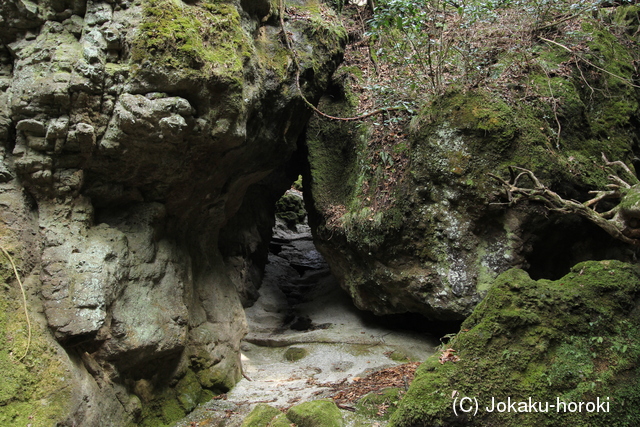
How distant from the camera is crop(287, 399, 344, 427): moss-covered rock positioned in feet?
13.7

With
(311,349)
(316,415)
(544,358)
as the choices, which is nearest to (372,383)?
(316,415)

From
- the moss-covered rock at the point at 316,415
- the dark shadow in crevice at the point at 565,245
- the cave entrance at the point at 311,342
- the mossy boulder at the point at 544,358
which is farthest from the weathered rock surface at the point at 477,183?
the moss-covered rock at the point at 316,415

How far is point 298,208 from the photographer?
16.5 meters

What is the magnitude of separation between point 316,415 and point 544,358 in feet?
7.20

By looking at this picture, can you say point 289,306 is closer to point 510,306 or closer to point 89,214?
point 89,214

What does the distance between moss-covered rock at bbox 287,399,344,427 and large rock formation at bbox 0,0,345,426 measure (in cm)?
199

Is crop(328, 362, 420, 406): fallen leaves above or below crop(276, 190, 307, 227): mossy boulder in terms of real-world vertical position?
below

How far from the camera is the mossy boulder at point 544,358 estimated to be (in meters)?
3.40

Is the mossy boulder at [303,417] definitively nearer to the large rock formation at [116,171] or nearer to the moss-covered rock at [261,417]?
the moss-covered rock at [261,417]

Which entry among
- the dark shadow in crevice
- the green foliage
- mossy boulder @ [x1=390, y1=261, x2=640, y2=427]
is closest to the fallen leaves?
mossy boulder @ [x1=390, y1=261, x2=640, y2=427]

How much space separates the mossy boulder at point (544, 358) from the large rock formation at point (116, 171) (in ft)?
10.6

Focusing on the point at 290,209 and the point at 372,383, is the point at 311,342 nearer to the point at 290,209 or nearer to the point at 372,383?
the point at 372,383

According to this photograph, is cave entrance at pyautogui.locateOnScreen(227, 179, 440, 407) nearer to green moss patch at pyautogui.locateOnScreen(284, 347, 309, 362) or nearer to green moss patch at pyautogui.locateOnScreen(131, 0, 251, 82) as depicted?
green moss patch at pyautogui.locateOnScreen(284, 347, 309, 362)

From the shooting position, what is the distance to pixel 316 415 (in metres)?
4.25
